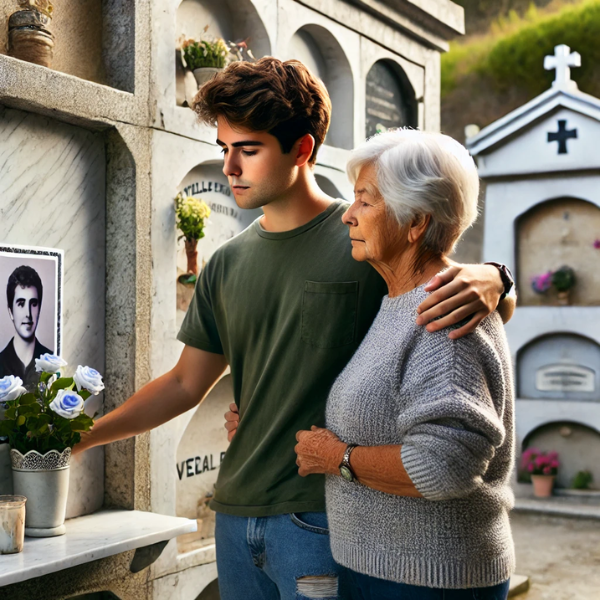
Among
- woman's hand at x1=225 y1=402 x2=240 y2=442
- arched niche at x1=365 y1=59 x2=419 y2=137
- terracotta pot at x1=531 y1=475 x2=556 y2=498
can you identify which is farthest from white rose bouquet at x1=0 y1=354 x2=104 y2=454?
terracotta pot at x1=531 y1=475 x2=556 y2=498

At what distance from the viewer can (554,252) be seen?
8.82 metres

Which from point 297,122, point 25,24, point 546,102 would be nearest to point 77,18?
point 25,24

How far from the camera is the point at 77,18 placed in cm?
299

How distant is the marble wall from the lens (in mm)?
2688

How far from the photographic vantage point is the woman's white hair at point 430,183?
1.61m

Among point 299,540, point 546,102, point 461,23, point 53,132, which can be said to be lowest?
point 299,540

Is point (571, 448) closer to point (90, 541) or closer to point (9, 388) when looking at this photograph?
point (90, 541)

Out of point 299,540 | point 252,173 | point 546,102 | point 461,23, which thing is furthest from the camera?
point 546,102

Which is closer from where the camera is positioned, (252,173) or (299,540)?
(299,540)

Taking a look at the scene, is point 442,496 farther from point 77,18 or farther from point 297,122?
point 77,18

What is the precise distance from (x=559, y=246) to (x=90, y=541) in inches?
288

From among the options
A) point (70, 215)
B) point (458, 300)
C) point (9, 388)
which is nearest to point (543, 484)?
point (70, 215)

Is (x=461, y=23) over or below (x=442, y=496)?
over

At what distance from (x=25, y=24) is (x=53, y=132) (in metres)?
0.36
